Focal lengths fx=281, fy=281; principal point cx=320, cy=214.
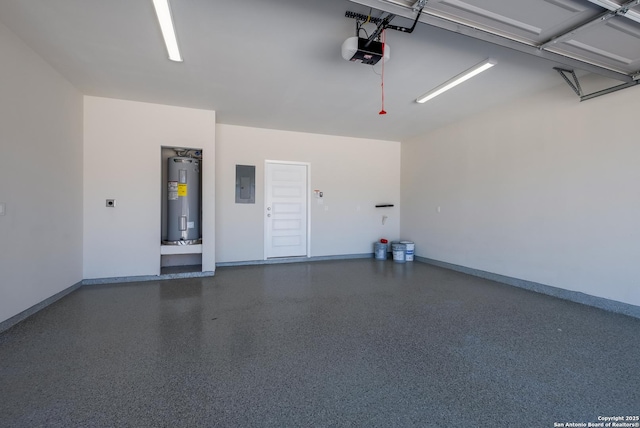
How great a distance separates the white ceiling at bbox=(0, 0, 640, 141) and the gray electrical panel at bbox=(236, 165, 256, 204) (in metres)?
1.20

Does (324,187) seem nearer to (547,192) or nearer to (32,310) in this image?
(547,192)

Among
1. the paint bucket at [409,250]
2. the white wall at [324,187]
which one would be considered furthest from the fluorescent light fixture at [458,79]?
the paint bucket at [409,250]

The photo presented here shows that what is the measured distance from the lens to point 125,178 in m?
4.50

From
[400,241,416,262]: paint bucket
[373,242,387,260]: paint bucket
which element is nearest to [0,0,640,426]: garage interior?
[400,241,416,262]: paint bucket

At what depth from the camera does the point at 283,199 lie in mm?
6195

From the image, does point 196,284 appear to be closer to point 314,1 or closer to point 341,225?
point 341,225

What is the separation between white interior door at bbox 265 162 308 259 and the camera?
608 centimetres

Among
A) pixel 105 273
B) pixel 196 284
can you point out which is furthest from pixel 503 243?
pixel 105 273

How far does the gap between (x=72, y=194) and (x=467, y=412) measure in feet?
17.0

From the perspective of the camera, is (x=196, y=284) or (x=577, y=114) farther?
(x=196, y=284)

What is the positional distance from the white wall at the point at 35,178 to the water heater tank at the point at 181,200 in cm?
124

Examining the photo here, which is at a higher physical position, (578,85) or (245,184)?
(578,85)

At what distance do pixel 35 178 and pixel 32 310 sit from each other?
1489mm

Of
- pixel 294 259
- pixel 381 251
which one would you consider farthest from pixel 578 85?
pixel 294 259
